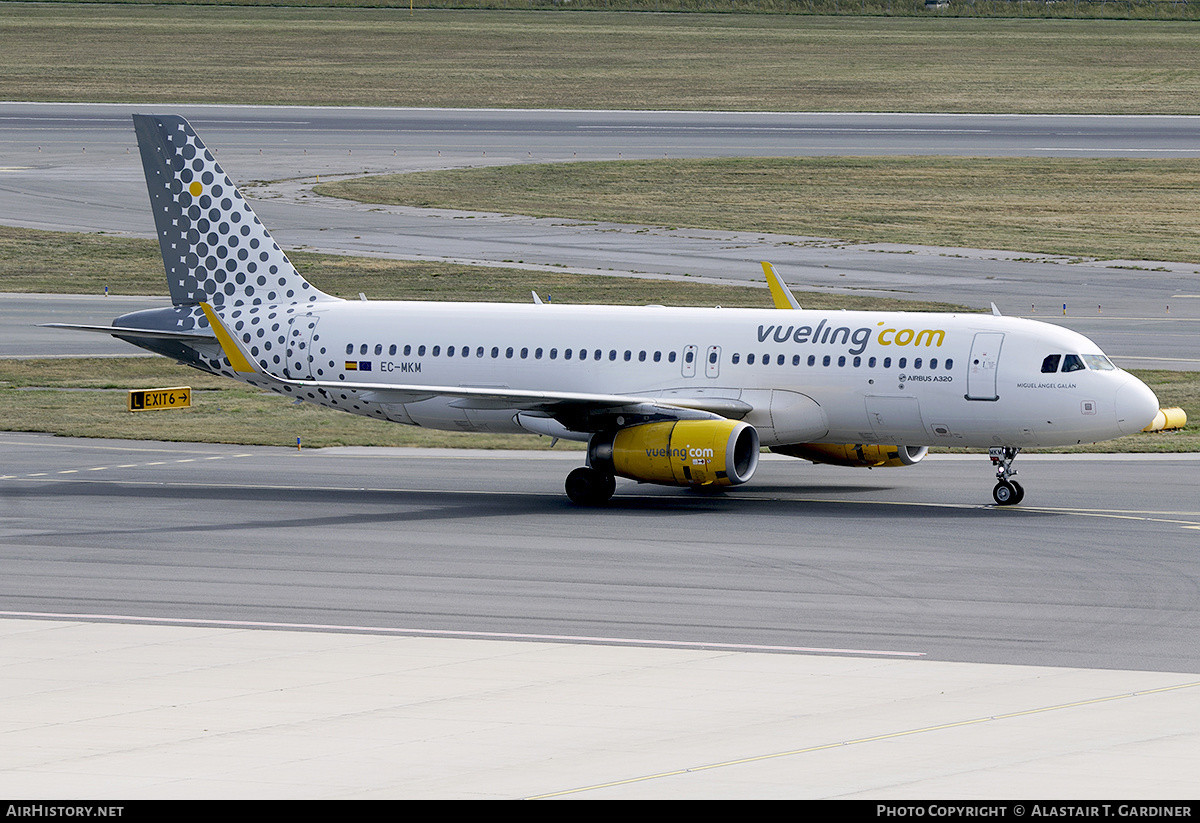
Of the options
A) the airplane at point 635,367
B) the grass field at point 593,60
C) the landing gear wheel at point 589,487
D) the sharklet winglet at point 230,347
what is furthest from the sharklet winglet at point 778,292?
the grass field at point 593,60

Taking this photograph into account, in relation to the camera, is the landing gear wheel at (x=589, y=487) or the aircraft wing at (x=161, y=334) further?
the aircraft wing at (x=161, y=334)

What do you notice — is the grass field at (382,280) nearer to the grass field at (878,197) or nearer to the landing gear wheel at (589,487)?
the grass field at (878,197)

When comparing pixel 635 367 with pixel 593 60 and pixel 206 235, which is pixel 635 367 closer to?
pixel 206 235

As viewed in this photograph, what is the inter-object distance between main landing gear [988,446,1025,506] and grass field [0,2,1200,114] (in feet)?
284

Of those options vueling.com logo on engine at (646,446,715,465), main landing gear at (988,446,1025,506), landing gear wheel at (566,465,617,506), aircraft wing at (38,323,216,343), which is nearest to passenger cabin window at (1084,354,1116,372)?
main landing gear at (988,446,1025,506)

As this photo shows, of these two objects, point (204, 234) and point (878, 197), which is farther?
point (878, 197)

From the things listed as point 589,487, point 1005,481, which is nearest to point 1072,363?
point 1005,481

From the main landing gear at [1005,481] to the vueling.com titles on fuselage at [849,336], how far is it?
8.22 feet

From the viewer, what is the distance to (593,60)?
138 meters

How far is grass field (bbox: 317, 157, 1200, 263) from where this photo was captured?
80.9 metres

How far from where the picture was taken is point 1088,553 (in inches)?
1203

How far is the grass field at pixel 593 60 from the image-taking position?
405 ft

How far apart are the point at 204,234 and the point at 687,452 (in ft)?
43.9

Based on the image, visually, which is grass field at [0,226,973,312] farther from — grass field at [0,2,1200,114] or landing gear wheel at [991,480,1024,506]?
grass field at [0,2,1200,114]
